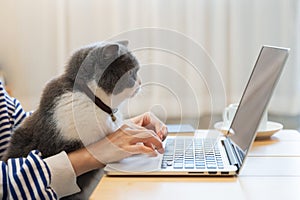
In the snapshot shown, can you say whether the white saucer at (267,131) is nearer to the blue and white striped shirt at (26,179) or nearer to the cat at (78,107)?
the cat at (78,107)

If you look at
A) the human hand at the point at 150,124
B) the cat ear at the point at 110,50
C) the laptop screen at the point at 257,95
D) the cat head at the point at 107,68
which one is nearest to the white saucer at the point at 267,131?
the laptop screen at the point at 257,95

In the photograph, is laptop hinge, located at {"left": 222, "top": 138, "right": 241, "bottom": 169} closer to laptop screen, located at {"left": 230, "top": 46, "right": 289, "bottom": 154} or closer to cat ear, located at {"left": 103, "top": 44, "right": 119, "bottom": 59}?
laptop screen, located at {"left": 230, "top": 46, "right": 289, "bottom": 154}

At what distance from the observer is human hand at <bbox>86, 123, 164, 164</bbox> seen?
91 centimetres

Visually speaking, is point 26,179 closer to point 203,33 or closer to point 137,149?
point 137,149

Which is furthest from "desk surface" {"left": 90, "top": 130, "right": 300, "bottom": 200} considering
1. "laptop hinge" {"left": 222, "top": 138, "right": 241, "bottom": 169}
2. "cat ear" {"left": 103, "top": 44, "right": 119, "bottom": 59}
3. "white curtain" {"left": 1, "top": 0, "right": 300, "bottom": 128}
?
"white curtain" {"left": 1, "top": 0, "right": 300, "bottom": 128}

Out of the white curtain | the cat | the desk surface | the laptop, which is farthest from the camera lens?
the white curtain

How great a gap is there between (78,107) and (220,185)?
418mm

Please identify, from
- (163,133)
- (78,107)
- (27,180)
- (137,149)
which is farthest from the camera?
(163,133)

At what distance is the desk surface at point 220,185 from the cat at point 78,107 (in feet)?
0.64

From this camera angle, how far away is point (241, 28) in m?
1.78

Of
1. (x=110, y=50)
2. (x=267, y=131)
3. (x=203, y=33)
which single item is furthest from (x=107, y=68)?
(x=203, y=33)

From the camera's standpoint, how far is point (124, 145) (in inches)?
36.0

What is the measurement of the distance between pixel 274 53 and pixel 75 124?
0.52m

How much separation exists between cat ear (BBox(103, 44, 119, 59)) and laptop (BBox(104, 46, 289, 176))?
27 centimetres
